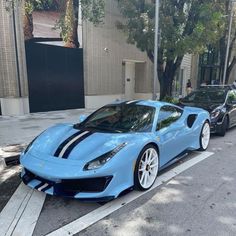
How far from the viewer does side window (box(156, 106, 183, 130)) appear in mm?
4248

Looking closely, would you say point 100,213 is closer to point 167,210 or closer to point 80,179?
point 80,179

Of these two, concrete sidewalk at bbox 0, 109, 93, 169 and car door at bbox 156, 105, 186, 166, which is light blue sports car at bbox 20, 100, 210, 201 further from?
concrete sidewalk at bbox 0, 109, 93, 169

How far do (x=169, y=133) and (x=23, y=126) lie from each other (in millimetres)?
5285

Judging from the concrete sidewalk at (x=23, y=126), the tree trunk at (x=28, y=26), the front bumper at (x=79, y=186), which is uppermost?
the tree trunk at (x=28, y=26)

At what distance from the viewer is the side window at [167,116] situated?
4248 mm

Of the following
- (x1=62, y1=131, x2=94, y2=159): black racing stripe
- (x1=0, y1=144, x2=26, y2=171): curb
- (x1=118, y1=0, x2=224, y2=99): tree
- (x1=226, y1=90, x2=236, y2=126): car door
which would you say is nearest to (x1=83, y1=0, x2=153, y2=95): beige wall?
(x1=118, y1=0, x2=224, y2=99): tree

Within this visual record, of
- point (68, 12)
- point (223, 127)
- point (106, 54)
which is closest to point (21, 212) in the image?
point (223, 127)

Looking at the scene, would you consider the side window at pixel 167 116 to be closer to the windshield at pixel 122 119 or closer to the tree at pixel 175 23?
the windshield at pixel 122 119

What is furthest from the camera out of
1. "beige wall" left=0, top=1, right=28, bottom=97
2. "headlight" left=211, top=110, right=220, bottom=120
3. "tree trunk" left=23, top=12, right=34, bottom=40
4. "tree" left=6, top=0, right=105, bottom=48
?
"tree trunk" left=23, top=12, right=34, bottom=40

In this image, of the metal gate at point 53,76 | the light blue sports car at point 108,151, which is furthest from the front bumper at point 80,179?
the metal gate at point 53,76

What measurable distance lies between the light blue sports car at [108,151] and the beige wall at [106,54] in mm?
7588

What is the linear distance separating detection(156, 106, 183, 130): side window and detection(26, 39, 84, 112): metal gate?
6.87m

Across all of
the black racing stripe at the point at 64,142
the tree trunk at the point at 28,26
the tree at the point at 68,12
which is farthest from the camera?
the tree trunk at the point at 28,26

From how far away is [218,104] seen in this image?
284 inches
